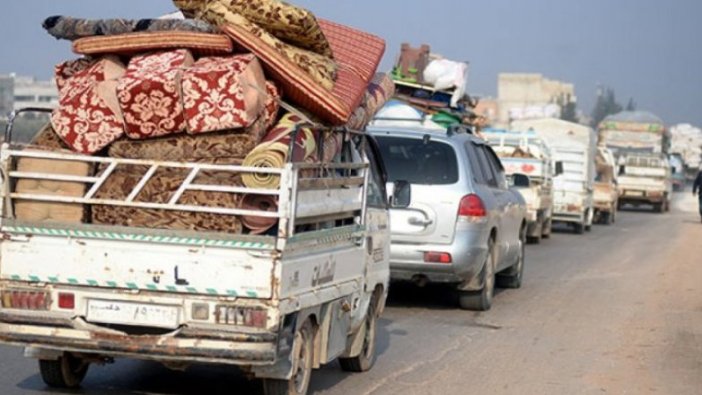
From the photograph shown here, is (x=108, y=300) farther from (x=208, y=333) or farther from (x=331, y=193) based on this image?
(x=331, y=193)

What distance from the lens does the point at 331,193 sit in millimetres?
8812

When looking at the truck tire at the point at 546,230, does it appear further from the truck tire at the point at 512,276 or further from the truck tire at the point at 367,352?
the truck tire at the point at 367,352

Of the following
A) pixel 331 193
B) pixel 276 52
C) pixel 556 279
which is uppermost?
pixel 276 52

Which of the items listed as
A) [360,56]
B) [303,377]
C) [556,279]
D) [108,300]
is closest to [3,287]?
[108,300]

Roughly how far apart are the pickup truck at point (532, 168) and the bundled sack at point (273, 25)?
58.9ft

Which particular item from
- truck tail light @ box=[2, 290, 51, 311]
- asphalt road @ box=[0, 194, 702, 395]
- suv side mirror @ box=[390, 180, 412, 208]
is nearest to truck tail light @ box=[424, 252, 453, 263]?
asphalt road @ box=[0, 194, 702, 395]

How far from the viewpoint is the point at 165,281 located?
7.79m

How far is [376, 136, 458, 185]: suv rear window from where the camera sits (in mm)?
14117

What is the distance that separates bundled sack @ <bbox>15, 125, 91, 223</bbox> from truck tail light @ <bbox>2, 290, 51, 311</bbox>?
44 cm

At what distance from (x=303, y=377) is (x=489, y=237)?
6.46 meters

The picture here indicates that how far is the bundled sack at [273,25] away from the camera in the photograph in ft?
28.1

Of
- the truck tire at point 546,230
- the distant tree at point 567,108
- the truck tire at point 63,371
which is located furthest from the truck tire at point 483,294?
the distant tree at point 567,108

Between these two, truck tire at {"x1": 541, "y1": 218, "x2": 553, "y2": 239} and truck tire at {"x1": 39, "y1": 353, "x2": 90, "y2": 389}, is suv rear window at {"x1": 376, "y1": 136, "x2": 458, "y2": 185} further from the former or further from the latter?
truck tire at {"x1": 541, "y1": 218, "x2": 553, "y2": 239}

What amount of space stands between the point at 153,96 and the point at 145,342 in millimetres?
1483
